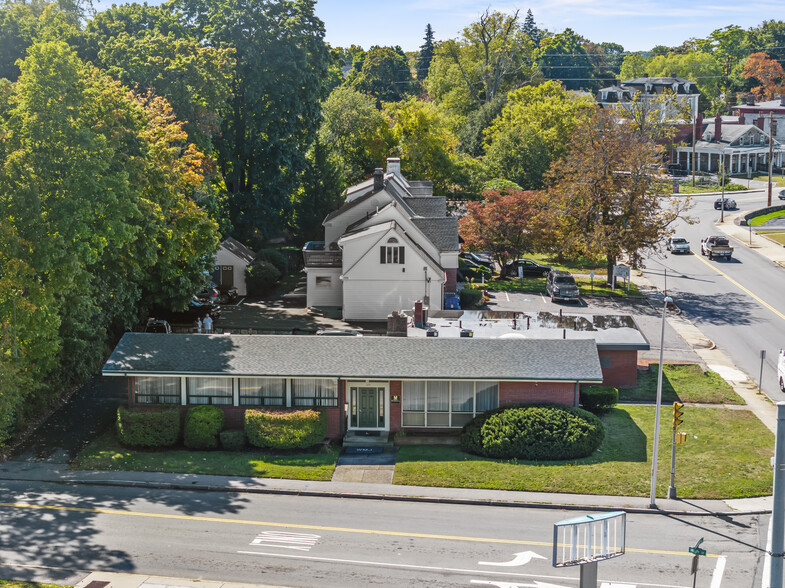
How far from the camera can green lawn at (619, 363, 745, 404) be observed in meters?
43.4

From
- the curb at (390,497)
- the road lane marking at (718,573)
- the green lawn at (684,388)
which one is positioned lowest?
the road lane marking at (718,573)

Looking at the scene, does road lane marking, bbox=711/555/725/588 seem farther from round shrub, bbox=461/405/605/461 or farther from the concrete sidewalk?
round shrub, bbox=461/405/605/461

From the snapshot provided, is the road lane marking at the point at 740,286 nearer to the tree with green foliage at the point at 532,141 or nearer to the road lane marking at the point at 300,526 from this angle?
the tree with green foliage at the point at 532,141

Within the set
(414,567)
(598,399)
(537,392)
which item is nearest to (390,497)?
(414,567)

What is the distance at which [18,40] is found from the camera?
195 ft

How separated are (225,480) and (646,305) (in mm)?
37215

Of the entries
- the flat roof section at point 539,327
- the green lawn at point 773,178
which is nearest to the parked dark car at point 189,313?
the flat roof section at point 539,327

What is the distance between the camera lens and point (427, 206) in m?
68.6

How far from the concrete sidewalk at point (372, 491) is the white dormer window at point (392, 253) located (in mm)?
24756

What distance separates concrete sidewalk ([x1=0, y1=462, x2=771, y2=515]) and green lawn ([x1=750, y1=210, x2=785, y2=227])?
67121 mm

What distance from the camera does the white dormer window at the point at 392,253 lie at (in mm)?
56781

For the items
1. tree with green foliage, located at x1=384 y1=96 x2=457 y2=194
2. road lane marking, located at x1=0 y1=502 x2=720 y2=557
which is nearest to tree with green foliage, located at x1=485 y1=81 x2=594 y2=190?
tree with green foliage, located at x1=384 y1=96 x2=457 y2=194

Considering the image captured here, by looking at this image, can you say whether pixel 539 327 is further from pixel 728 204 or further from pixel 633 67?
pixel 633 67

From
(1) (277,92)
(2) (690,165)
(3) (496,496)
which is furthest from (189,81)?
(2) (690,165)
